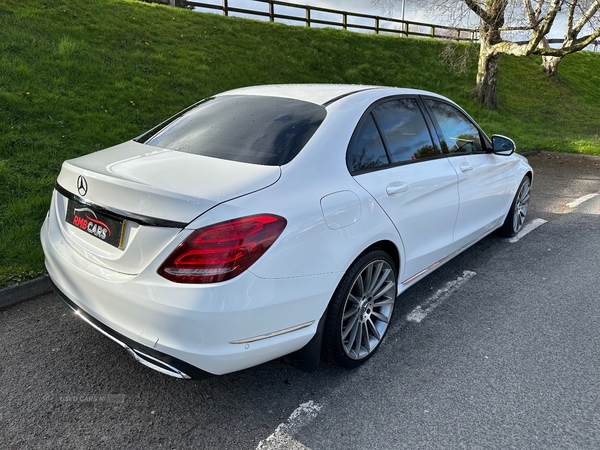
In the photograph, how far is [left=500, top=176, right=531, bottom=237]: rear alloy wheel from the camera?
496 centimetres

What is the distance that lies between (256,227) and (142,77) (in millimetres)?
8138

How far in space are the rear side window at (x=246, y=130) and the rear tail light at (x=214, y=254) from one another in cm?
54

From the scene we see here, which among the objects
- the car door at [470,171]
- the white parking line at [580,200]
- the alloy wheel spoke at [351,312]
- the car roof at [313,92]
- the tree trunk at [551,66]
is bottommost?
the white parking line at [580,200]

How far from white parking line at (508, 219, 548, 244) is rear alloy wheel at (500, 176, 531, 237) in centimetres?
5

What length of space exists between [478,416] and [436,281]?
5.74ft

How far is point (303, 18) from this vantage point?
61.3ft

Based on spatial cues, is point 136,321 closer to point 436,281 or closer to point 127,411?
point 127,411

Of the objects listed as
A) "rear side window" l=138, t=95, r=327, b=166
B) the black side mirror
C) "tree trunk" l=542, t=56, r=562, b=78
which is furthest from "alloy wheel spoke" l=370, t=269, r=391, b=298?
"tree trunk" l=542, t=56, r=562, b=78

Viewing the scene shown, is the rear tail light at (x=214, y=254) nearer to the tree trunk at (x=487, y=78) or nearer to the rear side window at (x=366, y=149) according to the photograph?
the rear side window at (x=366, y=149)

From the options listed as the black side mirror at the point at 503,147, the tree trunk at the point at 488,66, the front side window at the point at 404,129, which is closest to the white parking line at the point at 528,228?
the black side mirror at the point at 503,147

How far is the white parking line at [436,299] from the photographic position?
340 cm

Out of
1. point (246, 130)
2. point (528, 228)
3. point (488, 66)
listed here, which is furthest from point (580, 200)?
point (488, 66)

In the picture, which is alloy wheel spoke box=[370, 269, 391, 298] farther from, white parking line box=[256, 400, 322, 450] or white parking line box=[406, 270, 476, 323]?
white parking line box=[256, 400, 322, 450]

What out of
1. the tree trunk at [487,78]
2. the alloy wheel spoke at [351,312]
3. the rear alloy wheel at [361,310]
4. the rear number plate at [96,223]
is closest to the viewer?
the rear number plate at [96,223]
